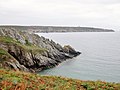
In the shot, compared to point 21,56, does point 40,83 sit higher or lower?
higher

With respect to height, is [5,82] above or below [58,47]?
above

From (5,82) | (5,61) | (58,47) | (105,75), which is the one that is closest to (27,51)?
(5,61)

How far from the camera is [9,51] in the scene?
73.0 m

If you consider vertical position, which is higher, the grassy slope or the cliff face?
the grassy slope

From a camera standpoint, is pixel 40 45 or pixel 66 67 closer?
pixel 66 67

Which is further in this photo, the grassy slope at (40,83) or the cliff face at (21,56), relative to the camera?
the cliff face at (21,56)

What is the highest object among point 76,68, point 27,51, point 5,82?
point 5,82

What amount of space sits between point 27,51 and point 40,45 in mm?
23772

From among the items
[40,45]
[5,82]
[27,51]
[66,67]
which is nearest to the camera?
[5,82]

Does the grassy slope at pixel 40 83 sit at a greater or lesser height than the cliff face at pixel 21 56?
greater

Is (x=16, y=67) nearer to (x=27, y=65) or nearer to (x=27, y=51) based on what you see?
(x=27, y=65)

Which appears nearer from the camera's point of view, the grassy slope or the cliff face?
the grassy slope

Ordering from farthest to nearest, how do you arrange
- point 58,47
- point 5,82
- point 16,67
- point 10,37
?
point 58,47 → point 10,37 → point 16,67 → point 5,82

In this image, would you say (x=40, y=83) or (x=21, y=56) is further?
(x=21, y=56)
